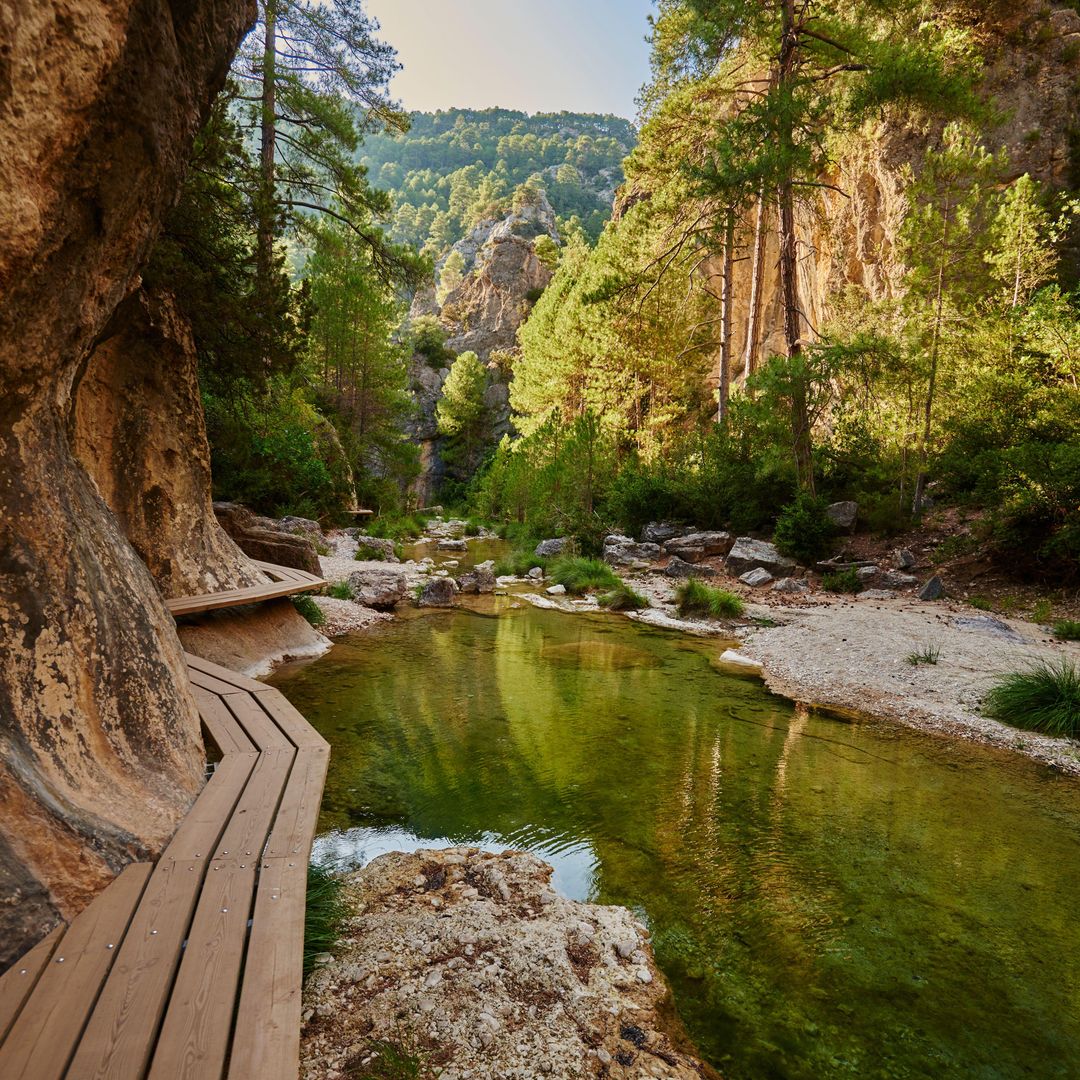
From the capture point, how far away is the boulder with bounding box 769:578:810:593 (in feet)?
39.2

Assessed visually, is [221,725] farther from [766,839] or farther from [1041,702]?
[1041,702]

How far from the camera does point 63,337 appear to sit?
2.68 meters

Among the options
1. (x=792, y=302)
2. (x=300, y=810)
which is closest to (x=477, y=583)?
(x=792, y=302)

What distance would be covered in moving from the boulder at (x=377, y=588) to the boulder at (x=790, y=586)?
23.7ft

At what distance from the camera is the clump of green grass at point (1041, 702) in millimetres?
5570

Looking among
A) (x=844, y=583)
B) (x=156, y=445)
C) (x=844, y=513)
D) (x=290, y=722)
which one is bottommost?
(x=844, y=583)

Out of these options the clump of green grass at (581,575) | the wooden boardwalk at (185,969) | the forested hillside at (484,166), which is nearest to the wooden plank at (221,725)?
the wooden boardwalk at (185,969)

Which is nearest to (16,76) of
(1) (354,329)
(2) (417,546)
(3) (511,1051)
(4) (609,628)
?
(3) (511,1051)

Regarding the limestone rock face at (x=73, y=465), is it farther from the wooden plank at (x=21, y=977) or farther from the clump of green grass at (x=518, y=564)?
the clump of green grass at (x=518, y=564)

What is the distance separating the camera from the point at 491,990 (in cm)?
233

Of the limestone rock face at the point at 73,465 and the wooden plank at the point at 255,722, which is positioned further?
the wooden plank at the point at 255,722

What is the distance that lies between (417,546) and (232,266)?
13.8 meters

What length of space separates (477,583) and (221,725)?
909 centimetres

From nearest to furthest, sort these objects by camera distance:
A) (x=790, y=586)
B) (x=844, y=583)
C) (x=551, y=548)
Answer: (x=844, y=583) → (x=790, y=586) → (x=551, y=548)
